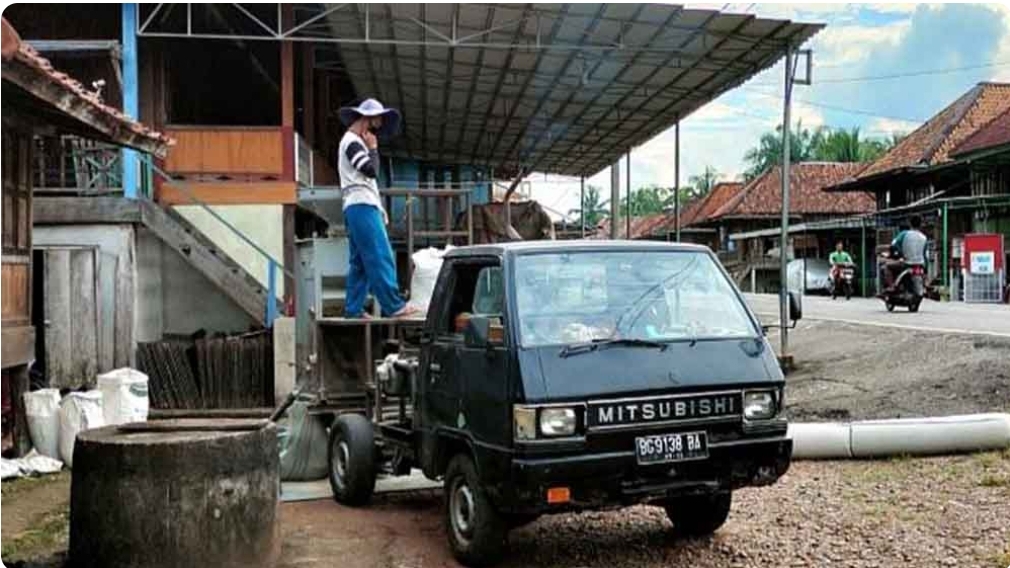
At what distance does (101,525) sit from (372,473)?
7.47 feet

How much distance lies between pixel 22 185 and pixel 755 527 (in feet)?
24.3

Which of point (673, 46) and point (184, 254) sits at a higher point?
point (673, 46)

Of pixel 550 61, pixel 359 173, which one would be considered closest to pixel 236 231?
pixel 550 61

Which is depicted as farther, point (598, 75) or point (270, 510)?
point (598, 75)

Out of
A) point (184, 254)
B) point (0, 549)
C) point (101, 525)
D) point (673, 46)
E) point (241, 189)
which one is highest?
point (673, 46)

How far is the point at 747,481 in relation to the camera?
555cm

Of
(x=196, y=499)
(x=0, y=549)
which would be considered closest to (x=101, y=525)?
(x=196, y=499)

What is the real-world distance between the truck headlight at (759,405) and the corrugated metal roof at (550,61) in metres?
8.04

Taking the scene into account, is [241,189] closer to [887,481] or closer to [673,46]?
[673,46]

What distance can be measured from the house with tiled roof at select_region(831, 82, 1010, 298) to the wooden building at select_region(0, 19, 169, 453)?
68.2 ft

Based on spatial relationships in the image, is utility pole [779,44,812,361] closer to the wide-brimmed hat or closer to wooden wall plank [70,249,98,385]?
the wide-brimmed hat

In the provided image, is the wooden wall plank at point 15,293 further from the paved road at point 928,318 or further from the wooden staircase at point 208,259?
the paved road at point 928,318

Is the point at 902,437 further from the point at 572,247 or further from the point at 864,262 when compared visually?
the point at 864,262

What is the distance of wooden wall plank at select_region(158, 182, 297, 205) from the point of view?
49.9 feet
